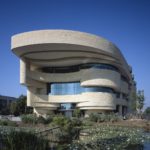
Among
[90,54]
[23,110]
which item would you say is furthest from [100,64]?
[23,110]

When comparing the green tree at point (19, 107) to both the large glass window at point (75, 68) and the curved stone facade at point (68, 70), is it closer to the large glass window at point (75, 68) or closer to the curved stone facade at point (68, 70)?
the curved stone facade at point (68, 70)

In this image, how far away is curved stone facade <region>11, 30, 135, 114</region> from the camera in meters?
56.1

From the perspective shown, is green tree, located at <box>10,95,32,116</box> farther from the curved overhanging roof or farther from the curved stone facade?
the curved overhanging roof

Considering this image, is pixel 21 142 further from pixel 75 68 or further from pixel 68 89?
pixel 75 68

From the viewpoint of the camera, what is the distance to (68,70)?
6706 centimetres

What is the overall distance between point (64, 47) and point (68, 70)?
Answer: 431 inches

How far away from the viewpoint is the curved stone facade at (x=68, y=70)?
56.1 m

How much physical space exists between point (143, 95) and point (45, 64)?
22784 mm

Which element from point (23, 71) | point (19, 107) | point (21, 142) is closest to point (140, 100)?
point (23, 71)

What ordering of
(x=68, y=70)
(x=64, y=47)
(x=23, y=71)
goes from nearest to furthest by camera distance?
1. (x=64, y=47)
2. (x=23, y=71)
3. (x=68, y=70)

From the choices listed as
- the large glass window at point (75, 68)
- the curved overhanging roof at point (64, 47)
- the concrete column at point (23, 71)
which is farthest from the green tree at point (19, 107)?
the curved overhanging roof at point (64, 47)

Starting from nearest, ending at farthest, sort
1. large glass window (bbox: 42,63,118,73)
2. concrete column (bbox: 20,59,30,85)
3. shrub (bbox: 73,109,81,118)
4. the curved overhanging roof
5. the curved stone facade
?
the curved overhanging roof
the curved stone facade
shrub (bbox: 73,109,81,118)
large glass window (bbox: 42,63,118,73)
concrete column (bbox: 20,59,30,85)

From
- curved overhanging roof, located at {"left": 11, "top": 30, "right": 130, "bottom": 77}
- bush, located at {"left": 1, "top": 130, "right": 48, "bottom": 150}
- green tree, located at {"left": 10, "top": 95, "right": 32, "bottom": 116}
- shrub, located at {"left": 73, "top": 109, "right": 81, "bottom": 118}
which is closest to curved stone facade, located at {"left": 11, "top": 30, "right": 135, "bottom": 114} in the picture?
curved overhanging roof, located at {"left": 11, "top": 30, "right": 130, "bottom": 77}

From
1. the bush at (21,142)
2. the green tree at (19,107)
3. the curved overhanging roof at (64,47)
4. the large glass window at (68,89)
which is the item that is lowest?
the bush at (21,142)
